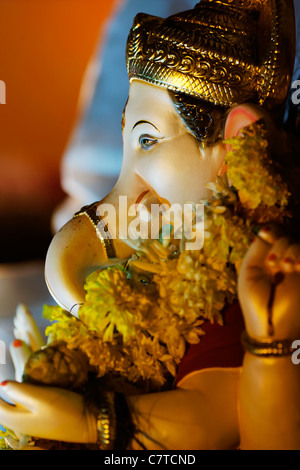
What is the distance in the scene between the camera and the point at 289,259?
101 centimetres

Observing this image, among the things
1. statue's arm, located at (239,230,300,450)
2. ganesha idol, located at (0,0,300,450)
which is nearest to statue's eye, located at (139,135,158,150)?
ganesha idol, located at (0,0,300,450)

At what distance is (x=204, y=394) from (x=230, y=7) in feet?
3.22

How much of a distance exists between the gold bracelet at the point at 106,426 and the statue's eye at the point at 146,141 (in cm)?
64

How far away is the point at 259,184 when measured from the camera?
3.83 feet

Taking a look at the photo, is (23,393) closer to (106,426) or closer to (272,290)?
(106,426)

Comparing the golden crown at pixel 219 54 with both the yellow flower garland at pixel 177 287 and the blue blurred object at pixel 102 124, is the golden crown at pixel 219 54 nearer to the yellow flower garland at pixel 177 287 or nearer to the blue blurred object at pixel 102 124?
the yellow flower garland at pixel 177 287

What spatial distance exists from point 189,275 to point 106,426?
347mm

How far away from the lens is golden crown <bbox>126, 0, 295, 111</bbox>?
53.3 inches

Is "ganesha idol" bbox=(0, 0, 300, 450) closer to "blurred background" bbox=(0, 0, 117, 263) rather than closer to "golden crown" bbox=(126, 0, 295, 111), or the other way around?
"golden crown" bbox=(126, 0, 295, 111)

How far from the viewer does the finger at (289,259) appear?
1002mm

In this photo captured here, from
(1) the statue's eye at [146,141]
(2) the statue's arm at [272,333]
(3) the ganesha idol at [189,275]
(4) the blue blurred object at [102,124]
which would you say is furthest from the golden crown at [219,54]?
(4) the blue blurred object at [102,124]

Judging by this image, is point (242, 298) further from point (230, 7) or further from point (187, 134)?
point (230, 7)

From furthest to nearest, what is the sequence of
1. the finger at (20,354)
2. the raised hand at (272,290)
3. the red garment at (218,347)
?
the finger at (20,354) < the red garment at (218,347) < the raised hand at (272,290)
